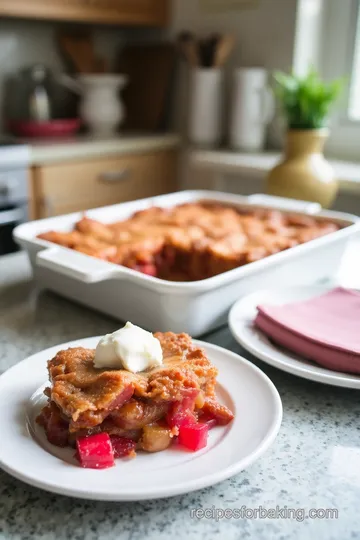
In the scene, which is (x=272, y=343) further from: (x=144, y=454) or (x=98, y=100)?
(x=98, y=100)

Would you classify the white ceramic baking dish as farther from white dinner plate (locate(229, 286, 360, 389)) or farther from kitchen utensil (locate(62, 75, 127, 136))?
kitchen utensil (locate(62, 75, 127, 136))

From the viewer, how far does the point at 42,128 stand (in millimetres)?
2691

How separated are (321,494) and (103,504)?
0.20 m

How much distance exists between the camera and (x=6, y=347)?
2.72 feet

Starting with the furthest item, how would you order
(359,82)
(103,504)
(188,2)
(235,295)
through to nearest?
(188,2) → (359,82) → (235,295) → (103,504)

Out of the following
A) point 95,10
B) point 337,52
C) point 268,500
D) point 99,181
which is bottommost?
point 99,181

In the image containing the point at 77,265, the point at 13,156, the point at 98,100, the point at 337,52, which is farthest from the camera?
the point at 98,100

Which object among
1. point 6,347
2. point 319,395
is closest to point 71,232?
point 6,347

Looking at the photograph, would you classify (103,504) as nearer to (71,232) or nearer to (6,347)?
(6,347)

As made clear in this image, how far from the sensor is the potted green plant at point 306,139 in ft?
4.77

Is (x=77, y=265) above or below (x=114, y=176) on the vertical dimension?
above

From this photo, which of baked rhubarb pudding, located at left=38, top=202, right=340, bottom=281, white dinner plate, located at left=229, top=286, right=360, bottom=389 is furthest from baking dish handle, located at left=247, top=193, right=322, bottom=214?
white dinner plate, located at left=229, top=286, right=360, bottom=389

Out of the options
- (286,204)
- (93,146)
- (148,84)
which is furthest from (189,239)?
(148,84)

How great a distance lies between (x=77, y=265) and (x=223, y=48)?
2.12m
